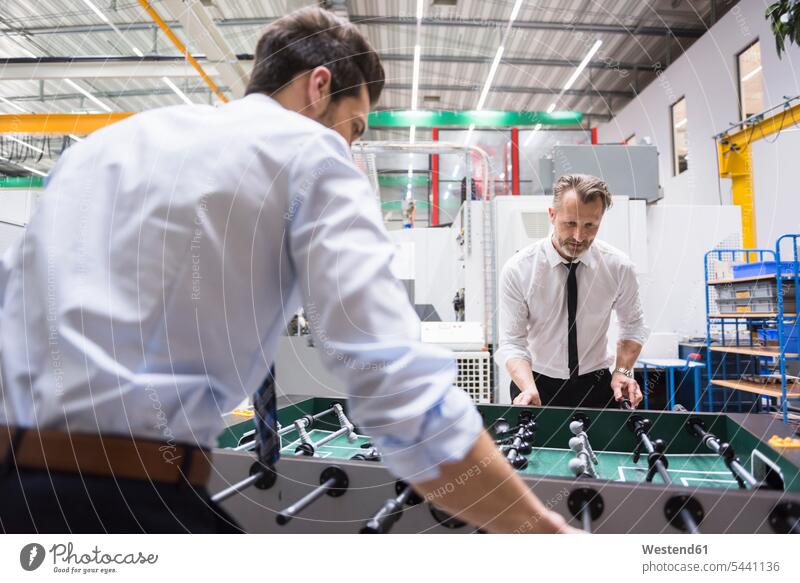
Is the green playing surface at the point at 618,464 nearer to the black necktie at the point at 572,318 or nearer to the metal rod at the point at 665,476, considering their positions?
the metal rod at the point at 665,476

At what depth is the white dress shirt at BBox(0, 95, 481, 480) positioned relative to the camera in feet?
1.62

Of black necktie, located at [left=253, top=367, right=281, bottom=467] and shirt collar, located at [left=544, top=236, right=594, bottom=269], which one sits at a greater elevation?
shirt collar, located at [left=544, top=236, right=594, bottom=269]

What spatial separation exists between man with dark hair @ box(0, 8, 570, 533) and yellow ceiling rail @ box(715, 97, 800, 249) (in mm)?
3324

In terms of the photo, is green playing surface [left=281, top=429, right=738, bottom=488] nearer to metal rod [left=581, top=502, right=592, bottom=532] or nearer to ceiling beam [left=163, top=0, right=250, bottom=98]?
metal rod [left=581, top=502, right=592, bottom=532]

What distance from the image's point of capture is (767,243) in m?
5.22

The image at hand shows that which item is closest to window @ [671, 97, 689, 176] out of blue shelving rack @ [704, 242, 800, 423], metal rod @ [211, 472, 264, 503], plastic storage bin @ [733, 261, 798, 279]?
A: blue shelving rack @ [704, 242, 800, 423]

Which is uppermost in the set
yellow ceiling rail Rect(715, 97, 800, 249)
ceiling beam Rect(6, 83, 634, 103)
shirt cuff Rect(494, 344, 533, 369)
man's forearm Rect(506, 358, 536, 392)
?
ceiling beam Rect(6, 83, 634, 103)

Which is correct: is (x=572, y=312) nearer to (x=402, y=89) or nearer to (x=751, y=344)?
(x=402, y=89)

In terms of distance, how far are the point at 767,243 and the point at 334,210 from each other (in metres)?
6.21

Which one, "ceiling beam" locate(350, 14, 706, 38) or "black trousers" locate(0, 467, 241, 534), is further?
"ceiling beam" locate(350, 14, 706, 38)

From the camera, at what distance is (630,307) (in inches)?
77.3

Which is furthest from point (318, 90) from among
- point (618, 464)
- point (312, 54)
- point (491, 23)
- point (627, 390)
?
point (491, 23)

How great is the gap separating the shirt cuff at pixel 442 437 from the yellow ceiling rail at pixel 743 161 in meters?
3.31

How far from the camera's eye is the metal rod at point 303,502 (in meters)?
0.70
